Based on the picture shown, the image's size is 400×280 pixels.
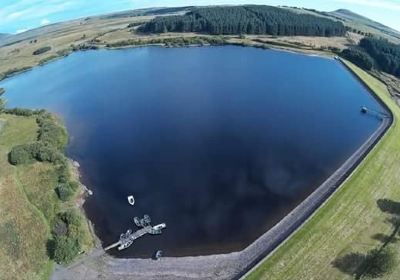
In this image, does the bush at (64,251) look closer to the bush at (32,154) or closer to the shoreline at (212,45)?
the bush at (32,154)

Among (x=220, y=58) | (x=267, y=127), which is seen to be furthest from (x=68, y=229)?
(x=220, y=58)

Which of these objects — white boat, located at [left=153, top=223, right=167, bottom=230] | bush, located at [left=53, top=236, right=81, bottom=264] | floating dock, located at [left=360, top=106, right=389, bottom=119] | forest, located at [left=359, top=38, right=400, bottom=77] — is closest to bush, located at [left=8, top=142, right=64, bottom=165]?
bush, located at [left=53, top=236, right=81, bottom=264]

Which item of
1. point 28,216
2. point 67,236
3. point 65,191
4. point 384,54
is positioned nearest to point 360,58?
point 384,54

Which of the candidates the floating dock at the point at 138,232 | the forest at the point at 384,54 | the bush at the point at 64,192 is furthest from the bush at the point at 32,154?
the forest at the point at 384,54

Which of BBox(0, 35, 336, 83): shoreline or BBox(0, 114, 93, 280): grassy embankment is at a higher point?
BBox(0, 35, 336, 83): shoreline

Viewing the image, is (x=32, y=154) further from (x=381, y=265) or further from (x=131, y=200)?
(x=381, y=265)

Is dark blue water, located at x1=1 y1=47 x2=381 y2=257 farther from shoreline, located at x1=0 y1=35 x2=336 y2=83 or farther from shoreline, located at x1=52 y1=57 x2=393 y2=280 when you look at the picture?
shoreline, located at x1=0 y1=35 x2=336 y2=83
